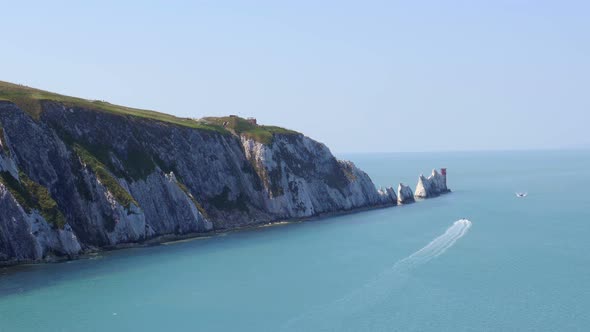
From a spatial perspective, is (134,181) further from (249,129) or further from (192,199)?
(249,129)

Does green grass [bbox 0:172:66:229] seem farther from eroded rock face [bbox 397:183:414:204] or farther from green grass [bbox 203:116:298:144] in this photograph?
eroded rock face [bbox 397:183:414:204]

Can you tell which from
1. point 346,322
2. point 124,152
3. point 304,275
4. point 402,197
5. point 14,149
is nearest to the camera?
point 346,322

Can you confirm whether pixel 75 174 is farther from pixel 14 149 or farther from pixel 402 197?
pixel 402 197

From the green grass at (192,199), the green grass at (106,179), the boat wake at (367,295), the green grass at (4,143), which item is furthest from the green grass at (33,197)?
the boat wake at (367,295)

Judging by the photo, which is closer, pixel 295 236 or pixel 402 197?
pixel 295 236

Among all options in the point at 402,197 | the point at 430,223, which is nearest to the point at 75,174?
the point at 430,223

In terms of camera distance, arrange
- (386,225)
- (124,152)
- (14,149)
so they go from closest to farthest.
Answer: (14,149), (124,152), (386,225)

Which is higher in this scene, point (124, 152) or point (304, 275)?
point (124, 152)

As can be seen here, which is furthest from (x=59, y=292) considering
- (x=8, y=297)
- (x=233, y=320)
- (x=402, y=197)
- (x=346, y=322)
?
(x=402, y=197)

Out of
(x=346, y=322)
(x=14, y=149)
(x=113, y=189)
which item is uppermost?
(x=14, y=149)
